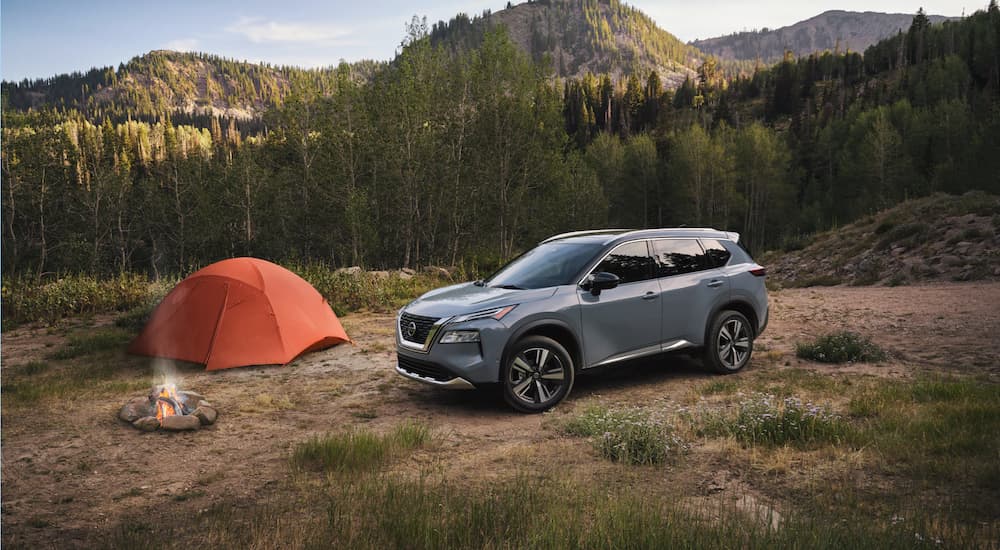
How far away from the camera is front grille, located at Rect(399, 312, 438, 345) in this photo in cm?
679

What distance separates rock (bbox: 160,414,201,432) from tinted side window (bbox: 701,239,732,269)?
6.47 meters

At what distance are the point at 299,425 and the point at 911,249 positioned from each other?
21563mm

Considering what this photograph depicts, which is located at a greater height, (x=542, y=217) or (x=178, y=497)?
(x=542, y=217)

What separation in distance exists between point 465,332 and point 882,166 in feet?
214

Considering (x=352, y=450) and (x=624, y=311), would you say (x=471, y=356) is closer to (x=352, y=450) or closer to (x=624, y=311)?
(x=352, y=450)

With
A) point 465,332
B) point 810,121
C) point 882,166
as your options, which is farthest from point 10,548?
point 810,121

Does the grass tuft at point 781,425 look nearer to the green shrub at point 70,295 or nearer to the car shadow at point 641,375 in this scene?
the car shadow at point 641,375

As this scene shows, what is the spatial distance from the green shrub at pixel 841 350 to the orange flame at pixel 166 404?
28.0ft

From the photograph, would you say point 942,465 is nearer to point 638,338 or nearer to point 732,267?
point 638,338

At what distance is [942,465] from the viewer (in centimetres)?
456

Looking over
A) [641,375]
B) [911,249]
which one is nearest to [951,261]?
[911,249]

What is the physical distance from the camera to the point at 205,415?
6645mm

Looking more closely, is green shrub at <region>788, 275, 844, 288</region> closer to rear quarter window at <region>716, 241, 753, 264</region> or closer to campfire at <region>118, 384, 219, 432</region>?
rear quarter window at <region>716, 241, 753, 264</region>

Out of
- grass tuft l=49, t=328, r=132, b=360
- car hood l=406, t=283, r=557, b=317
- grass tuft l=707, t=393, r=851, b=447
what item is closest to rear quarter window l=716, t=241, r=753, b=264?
grass tuft l=707, t=393, r=851, b=447
